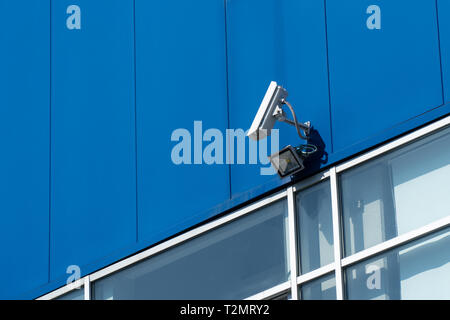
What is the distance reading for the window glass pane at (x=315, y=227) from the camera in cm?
1041

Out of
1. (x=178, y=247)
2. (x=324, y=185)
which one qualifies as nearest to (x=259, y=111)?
(x=324, y=185)

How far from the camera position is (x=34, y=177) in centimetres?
1223

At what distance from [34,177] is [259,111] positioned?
3133 mm

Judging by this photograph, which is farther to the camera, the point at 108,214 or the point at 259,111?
the point at 108,214

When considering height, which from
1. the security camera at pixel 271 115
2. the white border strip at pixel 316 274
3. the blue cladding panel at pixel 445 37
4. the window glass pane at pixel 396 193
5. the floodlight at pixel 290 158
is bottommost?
the white border strip at pixel 316 274

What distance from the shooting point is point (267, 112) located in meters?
10.4

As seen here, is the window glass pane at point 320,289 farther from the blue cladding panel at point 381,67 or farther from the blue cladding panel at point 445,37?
the blue cladding panel at point 445,37

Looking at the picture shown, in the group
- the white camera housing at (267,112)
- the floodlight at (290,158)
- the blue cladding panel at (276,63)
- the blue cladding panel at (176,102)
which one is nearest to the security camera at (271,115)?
the white camera housing at (267,112)

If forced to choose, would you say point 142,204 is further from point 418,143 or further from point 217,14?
point 418,143

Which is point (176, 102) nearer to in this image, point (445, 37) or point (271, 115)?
point (271, 115)

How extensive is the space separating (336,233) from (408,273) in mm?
815

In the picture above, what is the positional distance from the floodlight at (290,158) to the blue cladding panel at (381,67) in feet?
1.01

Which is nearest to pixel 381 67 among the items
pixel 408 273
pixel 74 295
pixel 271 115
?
pixel 271 115

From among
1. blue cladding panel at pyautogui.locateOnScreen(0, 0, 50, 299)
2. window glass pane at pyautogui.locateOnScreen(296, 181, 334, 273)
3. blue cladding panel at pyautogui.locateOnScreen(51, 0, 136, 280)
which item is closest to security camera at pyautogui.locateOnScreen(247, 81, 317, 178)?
window glass pane at pyautogui.locateOnScreen(296, 181, 334, 273)
